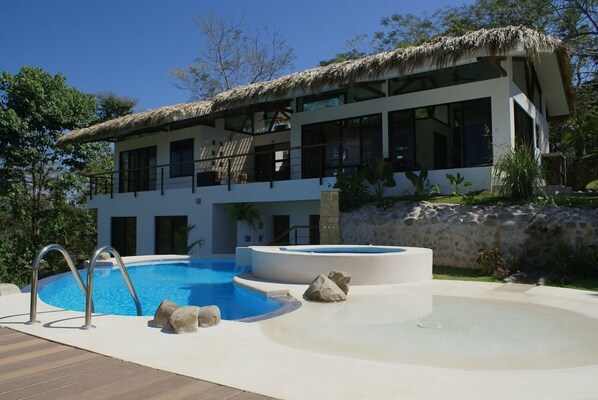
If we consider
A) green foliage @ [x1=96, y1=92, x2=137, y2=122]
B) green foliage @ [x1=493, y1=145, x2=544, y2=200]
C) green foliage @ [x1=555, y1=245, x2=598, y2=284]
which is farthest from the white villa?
green foliage @ [x1=96, y1=92, x2=137, y2=122]

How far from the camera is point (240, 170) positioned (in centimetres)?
1753

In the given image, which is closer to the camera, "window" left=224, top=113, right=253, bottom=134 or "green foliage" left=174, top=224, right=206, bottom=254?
"green foliage" left=174, top=224, right=206, bottom=254

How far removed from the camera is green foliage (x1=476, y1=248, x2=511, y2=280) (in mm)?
8914

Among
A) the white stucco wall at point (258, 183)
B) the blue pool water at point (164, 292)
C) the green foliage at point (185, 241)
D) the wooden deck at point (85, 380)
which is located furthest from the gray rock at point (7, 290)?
the green foliage at point (185, 241)

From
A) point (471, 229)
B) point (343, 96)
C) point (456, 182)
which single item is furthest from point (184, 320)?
point (343, 96)

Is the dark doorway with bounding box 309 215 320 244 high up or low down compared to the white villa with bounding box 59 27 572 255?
down

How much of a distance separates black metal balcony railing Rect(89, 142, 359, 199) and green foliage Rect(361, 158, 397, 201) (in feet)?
3.88

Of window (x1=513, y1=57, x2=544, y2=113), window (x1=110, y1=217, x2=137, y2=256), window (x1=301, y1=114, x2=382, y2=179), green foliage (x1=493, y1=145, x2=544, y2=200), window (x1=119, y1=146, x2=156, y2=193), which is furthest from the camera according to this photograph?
window (x1=119, y1=146, x2=156, y2=193)

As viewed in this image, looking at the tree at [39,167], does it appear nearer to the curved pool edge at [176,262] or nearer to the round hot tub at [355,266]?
the curved pool edge at [176,262]

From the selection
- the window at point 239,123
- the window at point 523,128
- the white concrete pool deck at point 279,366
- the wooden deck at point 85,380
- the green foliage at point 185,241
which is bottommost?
the white concrete pool deck at point 279,366

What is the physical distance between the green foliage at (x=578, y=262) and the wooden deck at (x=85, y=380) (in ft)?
25.1

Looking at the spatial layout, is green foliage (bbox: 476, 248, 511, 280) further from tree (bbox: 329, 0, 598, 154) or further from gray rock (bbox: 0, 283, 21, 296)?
tree (bbox: 329, 0, 598, 154)

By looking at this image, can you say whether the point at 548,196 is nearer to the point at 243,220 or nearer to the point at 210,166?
the point at 243,220

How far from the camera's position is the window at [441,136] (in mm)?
12062
